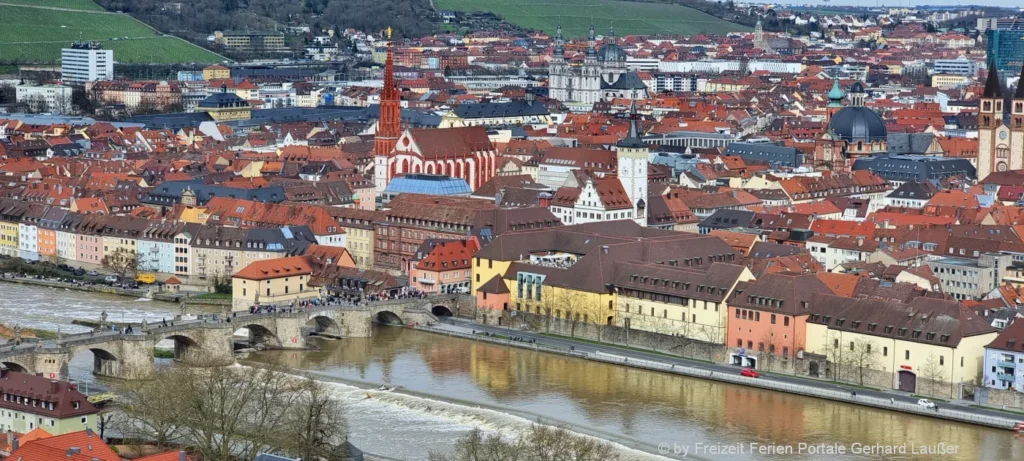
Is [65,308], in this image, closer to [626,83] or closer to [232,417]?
[232,417]

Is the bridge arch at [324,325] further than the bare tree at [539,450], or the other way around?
the bridge arch at [324,325]

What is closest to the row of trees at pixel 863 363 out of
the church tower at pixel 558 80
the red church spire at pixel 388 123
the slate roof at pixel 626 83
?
the red church spire at pixel 388 123

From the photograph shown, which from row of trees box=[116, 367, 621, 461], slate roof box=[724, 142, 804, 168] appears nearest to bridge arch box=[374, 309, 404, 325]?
row of trees box=[116, 367, 621, 461]

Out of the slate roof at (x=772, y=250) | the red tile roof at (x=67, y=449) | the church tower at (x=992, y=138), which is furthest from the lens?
the church tower at (x=992, y=138)

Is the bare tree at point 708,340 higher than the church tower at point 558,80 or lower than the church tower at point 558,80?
lower

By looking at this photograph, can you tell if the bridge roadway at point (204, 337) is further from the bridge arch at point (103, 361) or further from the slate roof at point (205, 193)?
the slate roof at point (205, 193)

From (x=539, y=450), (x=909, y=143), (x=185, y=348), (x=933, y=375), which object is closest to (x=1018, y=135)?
(x=909, y=143)

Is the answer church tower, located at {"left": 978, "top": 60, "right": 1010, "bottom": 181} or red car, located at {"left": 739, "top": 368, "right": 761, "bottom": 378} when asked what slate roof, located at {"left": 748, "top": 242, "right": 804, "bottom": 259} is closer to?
red car, located at {"left": 739, "top": 368, "right": 761, "bottom": 378}
